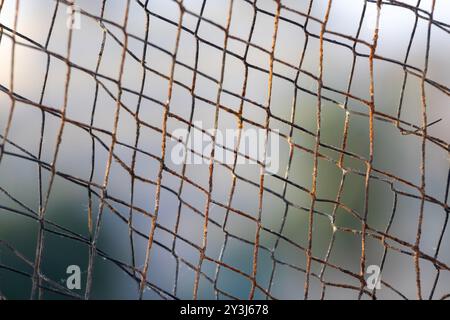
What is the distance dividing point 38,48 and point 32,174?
11.9 meters

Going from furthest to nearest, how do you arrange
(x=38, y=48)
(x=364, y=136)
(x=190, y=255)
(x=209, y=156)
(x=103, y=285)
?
1. (x=103, y=285)
2. (x=190, y=255)
3. (x=364, y=136)
4. (x=209, y=156)
5. (x=38, y=48)

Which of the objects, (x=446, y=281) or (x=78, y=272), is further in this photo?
(x=446, y=281)

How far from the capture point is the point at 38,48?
0.95 meters

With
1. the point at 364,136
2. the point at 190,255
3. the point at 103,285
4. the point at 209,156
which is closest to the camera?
the point at 209,156

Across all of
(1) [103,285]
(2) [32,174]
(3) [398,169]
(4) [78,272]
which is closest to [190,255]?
(1) [103,285]

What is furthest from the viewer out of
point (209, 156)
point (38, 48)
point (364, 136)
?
point (364, 136)

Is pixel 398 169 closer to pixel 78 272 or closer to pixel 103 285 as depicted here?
pixel 103 285

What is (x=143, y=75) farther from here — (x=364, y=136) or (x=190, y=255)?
(x=190, y=255)

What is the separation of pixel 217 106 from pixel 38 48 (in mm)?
295

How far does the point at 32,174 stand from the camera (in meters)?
12.3
